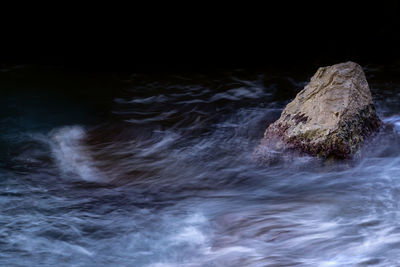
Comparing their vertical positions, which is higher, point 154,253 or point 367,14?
point 367,14

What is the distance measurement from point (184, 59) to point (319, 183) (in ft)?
16.6

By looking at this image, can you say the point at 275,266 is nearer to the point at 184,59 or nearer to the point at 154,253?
the point at 154,253

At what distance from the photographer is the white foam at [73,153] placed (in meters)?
4.72

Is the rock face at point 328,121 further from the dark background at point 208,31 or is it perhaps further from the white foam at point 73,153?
the dark background at point 208,31

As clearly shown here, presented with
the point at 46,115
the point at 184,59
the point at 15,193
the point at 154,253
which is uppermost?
the point at 184,59

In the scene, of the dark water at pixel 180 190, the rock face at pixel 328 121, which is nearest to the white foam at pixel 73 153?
the dark water at pixel 180 190

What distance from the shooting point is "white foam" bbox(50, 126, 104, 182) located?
4.72 meters

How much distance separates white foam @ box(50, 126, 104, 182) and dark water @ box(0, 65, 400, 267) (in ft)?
0.06

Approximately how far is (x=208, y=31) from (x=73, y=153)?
5128 mm

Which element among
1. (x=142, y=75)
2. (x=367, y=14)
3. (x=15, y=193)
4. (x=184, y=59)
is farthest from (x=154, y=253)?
(x=367, y=14)

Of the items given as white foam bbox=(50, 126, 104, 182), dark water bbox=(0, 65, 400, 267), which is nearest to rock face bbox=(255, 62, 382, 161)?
dark water bbox=(0, 65, 400, 267)

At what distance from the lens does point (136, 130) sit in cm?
588

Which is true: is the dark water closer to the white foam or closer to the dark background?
the white foam

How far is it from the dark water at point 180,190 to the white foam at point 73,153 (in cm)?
2
